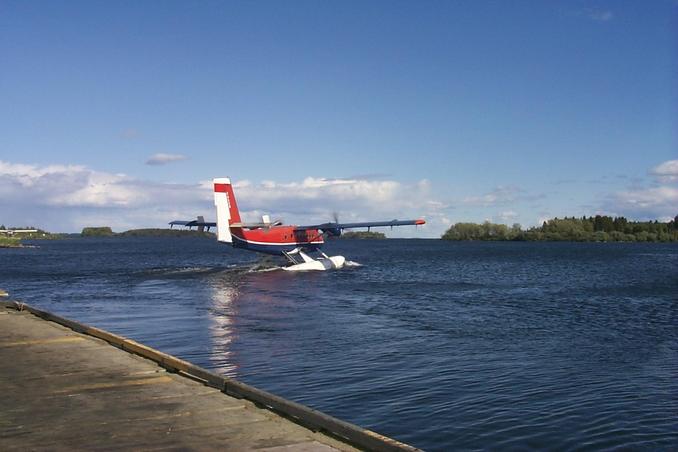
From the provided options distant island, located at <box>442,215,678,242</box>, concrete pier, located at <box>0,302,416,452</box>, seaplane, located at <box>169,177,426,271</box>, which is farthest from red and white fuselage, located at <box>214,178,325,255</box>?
distant island, located at <box>442,215,678,242</box>

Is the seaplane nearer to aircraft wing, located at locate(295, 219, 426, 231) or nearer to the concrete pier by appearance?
aircraft wing, located at locate(295, 219, 426, 231)

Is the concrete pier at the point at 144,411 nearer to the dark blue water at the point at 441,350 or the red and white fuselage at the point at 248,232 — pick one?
the dark blue water at the point at 441,350

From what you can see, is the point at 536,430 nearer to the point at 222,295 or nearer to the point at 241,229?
the point at 222,295

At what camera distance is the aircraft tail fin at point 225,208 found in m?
48.9

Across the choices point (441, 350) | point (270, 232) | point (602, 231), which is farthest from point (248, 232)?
point (602, 231)

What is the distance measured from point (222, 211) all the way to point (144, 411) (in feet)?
140

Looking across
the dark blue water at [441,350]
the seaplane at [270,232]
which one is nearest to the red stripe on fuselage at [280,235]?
the seaplane at [270,232]

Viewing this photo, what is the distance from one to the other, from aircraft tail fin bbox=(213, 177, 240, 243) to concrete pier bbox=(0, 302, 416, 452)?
1493 inches

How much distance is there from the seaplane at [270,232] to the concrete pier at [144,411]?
3823cm

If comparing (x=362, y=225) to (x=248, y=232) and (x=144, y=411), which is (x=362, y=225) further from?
(x=144, y=411)

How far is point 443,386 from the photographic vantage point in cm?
1269

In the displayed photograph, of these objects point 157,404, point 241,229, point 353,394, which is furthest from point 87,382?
point 241,229

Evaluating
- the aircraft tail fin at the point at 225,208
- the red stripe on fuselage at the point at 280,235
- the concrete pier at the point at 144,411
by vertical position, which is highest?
the aircraft tail fin at the point at 225,208

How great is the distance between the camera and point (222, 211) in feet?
162
